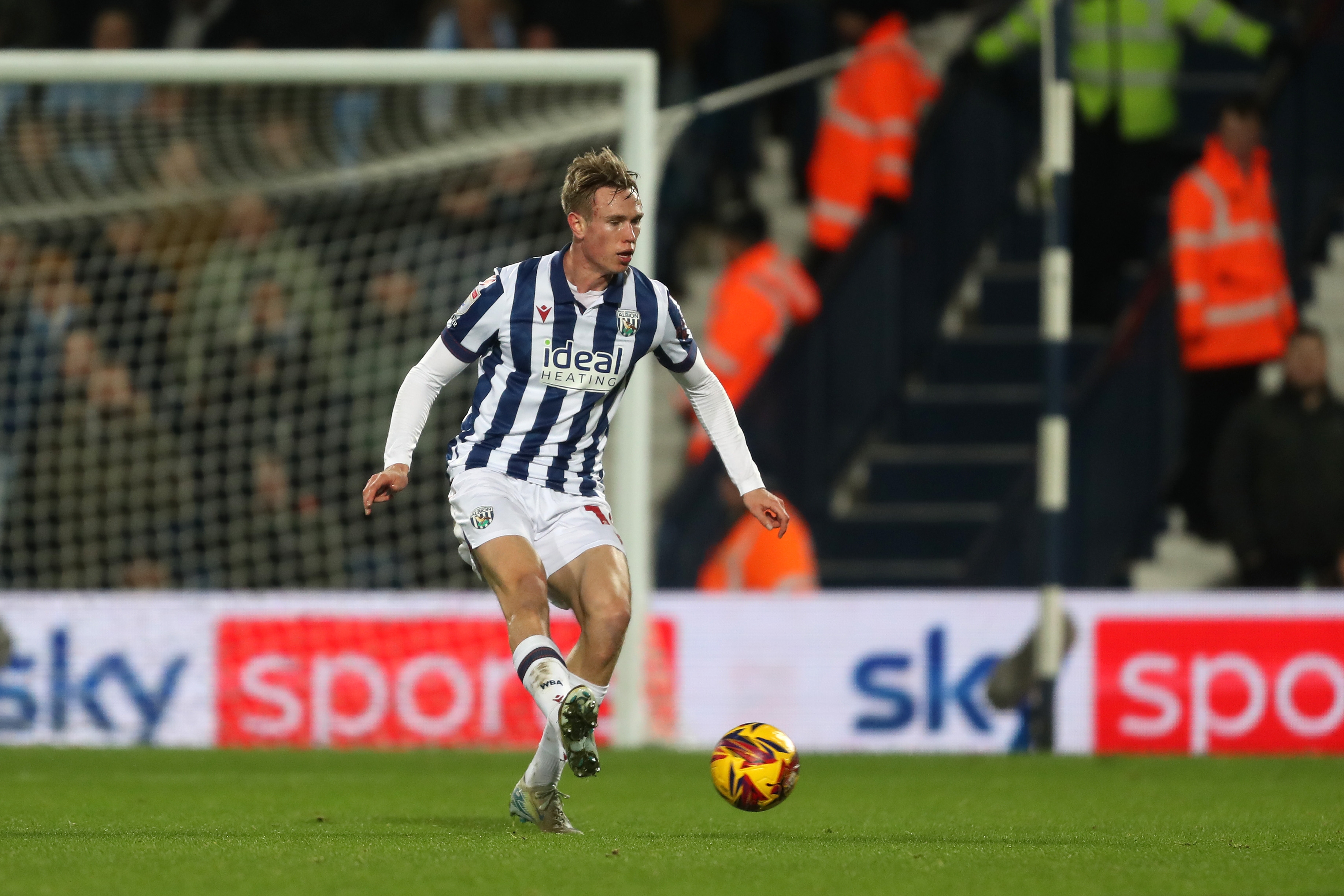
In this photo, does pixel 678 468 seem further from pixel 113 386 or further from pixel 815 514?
pixel 113 386

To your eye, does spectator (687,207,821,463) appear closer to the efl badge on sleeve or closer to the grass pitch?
the grass pitch

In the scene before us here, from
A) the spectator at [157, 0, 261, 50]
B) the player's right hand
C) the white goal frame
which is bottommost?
the player's right hand

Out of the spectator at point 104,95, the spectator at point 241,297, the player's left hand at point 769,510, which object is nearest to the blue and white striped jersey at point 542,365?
the player's left hand at point 769,510

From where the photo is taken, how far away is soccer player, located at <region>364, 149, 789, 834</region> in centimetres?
588

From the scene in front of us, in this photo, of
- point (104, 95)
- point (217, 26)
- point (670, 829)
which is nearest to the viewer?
point (670, 829)

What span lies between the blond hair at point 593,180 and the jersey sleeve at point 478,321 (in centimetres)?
32

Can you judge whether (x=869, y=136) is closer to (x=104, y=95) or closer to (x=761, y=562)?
(x=761, y=562)

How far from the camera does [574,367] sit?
6.04 metres

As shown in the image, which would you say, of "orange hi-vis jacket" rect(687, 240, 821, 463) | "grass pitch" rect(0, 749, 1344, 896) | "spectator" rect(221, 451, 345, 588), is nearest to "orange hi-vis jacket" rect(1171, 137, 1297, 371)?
"orange hi-vis jacket" rect(687, 240, 821, 463)

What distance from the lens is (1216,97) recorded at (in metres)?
13.0

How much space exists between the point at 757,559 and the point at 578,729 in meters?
6.62

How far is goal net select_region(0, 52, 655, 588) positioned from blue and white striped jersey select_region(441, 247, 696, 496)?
500 centimetres

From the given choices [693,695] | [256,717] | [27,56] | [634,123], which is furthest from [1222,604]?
[27,56]

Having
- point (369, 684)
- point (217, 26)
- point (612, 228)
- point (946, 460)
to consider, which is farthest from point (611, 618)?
point (217, 26)
